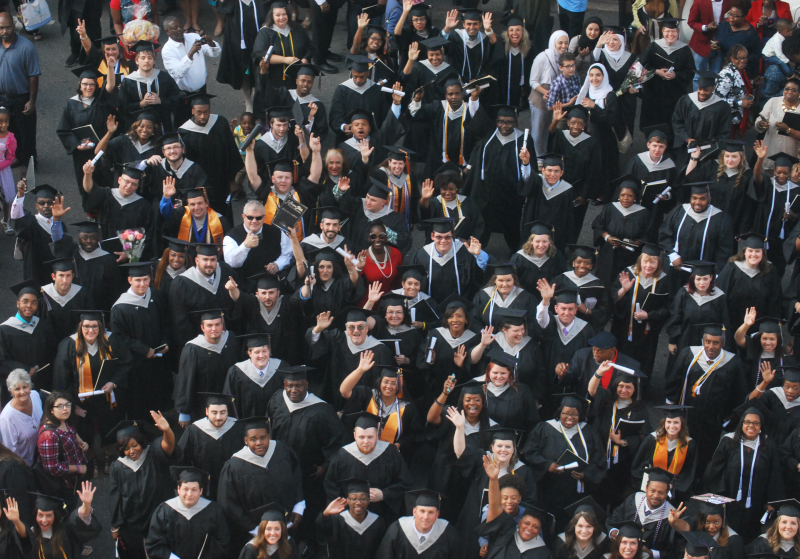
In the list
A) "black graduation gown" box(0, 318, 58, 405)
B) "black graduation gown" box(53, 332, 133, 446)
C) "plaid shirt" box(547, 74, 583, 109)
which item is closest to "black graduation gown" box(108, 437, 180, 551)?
"black graduation gown" box(53, 332, 133, 446)

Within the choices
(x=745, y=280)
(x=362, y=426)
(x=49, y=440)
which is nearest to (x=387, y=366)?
(x=362, y=426)

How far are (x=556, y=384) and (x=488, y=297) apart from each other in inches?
36.1

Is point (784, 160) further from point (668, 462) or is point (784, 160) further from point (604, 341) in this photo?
point (668, 462)

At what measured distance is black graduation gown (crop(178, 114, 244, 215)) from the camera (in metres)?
12.0

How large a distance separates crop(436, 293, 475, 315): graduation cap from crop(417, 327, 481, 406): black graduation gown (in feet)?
0.70

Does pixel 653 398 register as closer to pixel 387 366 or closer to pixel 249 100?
pixel 387 366

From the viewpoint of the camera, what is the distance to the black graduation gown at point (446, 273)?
10.8m

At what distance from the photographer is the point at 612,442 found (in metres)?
9.46

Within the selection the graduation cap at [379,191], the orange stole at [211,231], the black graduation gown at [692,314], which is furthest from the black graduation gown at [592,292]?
the orange stole at [211,231]

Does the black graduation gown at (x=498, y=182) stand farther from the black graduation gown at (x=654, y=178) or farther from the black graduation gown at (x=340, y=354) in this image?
the black graduation gown at (x=340, y=354)

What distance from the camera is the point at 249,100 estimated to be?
46.9 ft

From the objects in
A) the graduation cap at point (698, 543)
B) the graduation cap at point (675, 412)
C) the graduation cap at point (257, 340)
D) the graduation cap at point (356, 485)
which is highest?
the graduation cap at point (257, 340)

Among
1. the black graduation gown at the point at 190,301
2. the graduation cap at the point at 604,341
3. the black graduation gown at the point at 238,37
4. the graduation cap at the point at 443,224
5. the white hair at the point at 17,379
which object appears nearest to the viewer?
the white hair at the point at 17,379

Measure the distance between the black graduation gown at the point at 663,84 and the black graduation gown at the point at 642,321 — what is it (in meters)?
3.46
